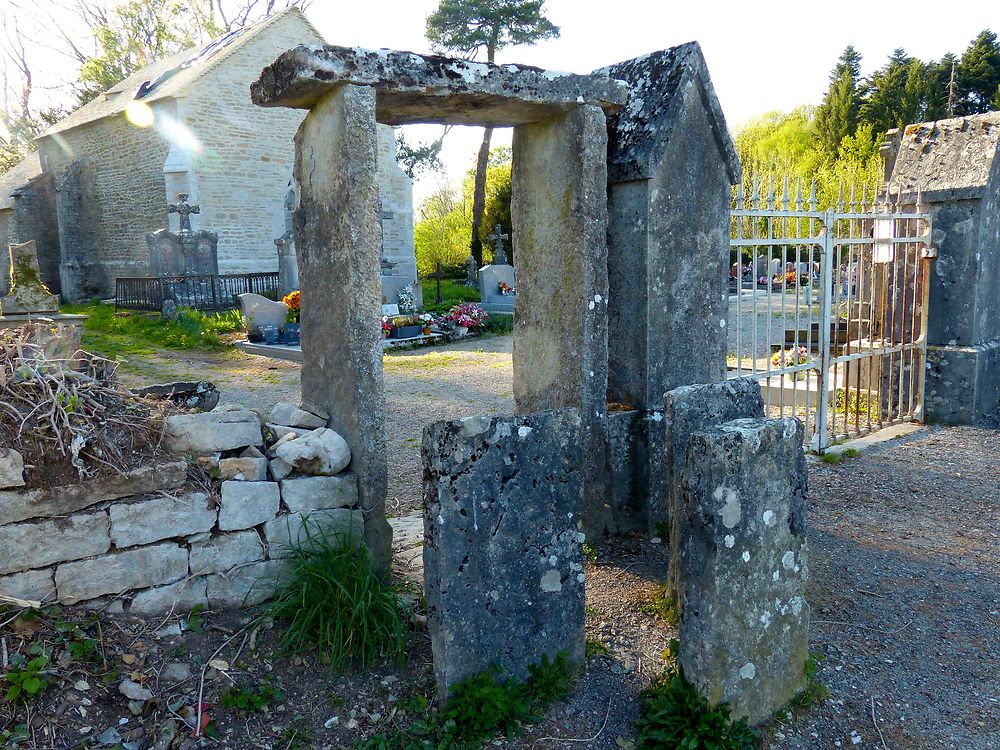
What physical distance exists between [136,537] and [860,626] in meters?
3.12

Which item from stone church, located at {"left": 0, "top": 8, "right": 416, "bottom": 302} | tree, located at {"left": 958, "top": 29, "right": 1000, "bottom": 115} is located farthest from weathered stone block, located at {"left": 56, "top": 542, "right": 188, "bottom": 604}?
tree, located at {"left": 958, "top": 29, "right": 1000, "bottom": 115}

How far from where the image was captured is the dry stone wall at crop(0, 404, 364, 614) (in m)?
2.92

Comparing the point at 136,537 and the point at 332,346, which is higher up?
the point at 332,346

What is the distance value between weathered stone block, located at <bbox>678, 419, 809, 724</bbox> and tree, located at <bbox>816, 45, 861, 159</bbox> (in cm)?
3249

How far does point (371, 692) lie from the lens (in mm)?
2879

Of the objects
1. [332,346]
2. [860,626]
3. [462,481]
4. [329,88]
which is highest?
[329,88]

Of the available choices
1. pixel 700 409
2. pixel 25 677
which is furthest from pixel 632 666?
pixel 25 677

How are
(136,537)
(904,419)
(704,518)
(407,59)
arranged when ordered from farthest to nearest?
1. (904,419)
2. (407,59)
3. (136,537)
4. (704,518)

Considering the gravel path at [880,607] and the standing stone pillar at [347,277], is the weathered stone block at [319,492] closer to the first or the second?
the standing stone pillar at [347,277]

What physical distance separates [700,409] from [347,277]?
5.42 ft

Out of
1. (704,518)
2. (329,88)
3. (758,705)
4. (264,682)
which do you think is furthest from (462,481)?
(329,88)

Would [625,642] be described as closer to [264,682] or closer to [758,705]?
[758,705]

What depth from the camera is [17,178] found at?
87.5 ft

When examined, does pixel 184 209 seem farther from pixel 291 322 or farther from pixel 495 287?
pixel 495 287
